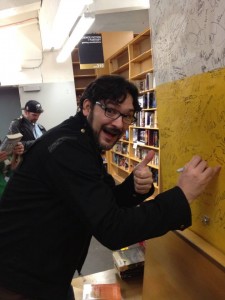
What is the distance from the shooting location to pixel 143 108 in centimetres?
487

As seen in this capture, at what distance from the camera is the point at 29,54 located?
5598mm

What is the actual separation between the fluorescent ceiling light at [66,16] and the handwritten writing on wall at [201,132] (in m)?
1.93

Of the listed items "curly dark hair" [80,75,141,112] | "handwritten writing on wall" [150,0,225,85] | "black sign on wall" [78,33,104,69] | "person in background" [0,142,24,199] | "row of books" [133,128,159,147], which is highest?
"black sign on wall" [78,33,104,69]

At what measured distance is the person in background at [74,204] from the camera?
0.84m

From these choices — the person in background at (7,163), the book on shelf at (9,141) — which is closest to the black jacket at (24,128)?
the person in background at (7,163)

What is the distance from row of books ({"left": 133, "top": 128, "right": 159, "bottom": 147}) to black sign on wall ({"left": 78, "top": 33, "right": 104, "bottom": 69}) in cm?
134

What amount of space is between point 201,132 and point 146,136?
12.7 ft

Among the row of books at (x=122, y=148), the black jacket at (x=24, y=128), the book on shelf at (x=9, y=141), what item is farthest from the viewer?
the row of books at (x=122, y=148)

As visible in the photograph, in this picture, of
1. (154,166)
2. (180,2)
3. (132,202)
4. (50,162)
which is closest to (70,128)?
(50,162)

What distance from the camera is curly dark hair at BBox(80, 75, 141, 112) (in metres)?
1.04

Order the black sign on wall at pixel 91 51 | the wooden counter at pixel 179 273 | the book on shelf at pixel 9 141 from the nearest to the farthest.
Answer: the wooden counter at pixel 179 273
the book on shelf at pixel 9 141
the black sign on wall at pixel 91 51

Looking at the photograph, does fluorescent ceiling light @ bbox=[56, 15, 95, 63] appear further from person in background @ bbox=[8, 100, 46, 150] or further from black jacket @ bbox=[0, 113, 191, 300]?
black jacket @ bbox=[0, 113, 191, 300]

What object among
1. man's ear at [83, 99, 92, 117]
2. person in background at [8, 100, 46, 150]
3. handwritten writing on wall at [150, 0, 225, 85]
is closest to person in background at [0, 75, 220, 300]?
man's ear at [83, 99, 92, 117]

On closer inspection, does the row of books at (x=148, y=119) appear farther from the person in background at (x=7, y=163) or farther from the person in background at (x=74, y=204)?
the person in background at (x=74, y=204)
